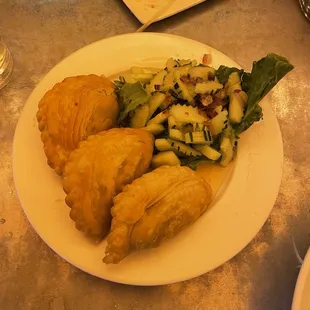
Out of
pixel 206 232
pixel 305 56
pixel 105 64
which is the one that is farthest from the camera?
pixel 305 56

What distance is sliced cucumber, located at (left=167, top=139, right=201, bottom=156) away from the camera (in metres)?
1.14

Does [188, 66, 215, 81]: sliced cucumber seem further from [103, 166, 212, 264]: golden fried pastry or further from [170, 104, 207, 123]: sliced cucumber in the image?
[103, 166, 212, 264]: golden fried pastry

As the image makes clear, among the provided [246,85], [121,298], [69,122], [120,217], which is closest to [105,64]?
[69,122]

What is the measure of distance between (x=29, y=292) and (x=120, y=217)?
1.32 ft

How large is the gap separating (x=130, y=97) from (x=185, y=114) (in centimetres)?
16

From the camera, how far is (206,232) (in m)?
1.05

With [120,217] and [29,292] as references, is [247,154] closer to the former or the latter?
[120,217]

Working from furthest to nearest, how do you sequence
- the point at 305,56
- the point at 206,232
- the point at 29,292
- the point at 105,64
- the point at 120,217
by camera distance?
the point at 305,56
the point at 105,64
the point at 29,292
the point at 206,232
the point at 120,217

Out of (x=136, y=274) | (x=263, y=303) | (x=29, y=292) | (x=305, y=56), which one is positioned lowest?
(x=29, y=292)

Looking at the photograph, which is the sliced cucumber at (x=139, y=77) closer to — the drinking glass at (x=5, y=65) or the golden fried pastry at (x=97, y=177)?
the golden fried pastry at (x=97, y=177)

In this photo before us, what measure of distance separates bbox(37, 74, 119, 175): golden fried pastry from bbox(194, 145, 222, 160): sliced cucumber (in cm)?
26

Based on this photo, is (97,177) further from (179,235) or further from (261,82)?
(261,82)

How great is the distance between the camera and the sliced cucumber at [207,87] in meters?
1.18

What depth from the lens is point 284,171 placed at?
138cm
